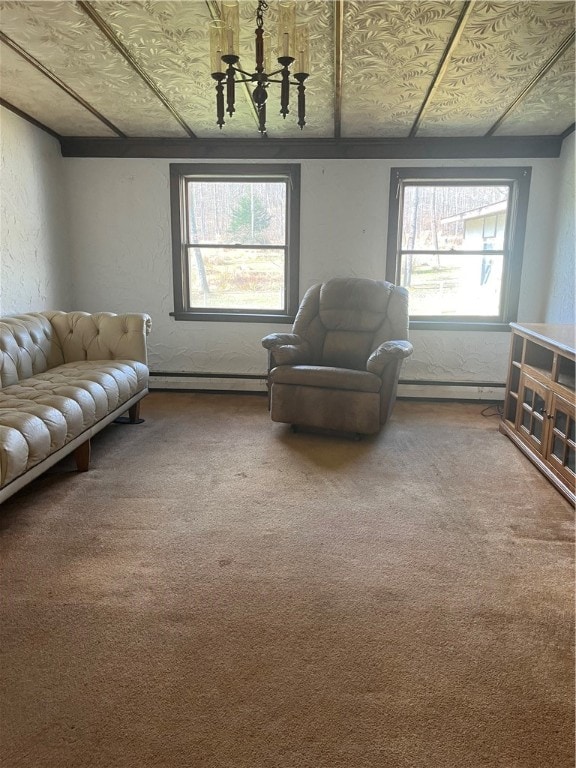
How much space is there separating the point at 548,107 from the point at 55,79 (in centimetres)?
318

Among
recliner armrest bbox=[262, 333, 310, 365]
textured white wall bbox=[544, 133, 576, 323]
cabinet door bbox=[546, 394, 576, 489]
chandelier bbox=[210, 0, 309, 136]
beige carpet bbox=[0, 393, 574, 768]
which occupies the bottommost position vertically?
beige carpet bbox=[0, 393, 574, 768]

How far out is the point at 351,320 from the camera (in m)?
3.87

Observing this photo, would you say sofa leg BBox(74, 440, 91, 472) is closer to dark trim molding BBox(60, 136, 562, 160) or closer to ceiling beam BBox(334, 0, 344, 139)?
ceiling beam BBox(334, 0, 344, 139)

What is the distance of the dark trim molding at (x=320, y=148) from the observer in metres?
4.01

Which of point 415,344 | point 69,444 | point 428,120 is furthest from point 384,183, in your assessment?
point 69,444

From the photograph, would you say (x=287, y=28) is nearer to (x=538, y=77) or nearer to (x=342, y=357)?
(x=538, y=77)

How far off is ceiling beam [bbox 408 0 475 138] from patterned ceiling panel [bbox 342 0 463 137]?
0.08 ft

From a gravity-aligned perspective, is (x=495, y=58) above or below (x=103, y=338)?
above

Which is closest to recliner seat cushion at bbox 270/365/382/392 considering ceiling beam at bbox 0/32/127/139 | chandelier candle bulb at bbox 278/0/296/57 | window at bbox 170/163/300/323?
window at bbox 170/163/300/323

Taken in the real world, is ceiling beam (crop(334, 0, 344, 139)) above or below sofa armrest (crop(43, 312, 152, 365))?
above

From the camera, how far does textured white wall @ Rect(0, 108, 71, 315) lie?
3.61m

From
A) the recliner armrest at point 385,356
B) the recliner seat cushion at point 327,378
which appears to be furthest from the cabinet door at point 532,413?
the recliner seat cushion at point 327,378

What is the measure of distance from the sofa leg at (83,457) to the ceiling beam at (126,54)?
2147 mm

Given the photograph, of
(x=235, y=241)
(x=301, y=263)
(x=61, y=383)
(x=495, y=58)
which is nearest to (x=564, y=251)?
(x=495, y=58)
